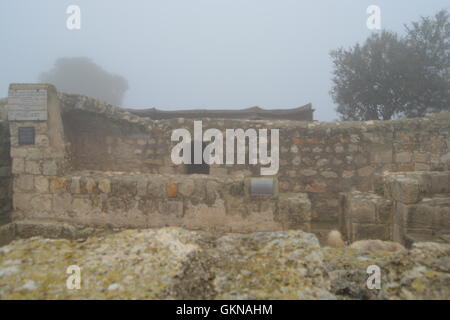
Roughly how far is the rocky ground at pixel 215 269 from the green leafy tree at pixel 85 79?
4729 cm

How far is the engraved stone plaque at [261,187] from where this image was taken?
328 cm

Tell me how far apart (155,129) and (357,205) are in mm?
4910

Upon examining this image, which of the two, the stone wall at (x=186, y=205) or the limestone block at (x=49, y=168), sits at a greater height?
the limestone block at (x=49, y=168)

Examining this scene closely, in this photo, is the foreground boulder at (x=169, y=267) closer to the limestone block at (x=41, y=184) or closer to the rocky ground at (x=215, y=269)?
the rocky ground at (x=215, y=269)

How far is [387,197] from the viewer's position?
3838 mm

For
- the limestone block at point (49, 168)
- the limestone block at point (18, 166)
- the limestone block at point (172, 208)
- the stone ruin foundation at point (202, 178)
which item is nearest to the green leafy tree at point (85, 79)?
the stone ruin foundation at point (202, 178)

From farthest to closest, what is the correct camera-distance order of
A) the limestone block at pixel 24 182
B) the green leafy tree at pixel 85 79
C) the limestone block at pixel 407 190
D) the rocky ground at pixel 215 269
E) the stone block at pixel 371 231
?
the green leafy tree at pixel 85 79
the limestone block at pixel 24 182
the stone block at pixel 371 231
the limestone block at pixel 407 190
the rocky ground at pixel 215 269

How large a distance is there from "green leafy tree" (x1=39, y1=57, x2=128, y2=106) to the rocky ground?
47.3 metres

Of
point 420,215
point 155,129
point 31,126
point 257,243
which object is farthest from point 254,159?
point 257,243

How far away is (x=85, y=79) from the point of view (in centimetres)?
4678

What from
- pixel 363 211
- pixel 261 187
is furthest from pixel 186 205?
pixel 363 211

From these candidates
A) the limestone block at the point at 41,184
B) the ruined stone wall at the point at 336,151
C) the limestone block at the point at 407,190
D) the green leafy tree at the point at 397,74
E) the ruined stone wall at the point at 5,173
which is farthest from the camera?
the green leafy tree at the point at 397,74

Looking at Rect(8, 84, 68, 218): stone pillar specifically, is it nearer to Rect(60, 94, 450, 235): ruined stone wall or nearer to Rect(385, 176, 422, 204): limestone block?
Rect(60, 94, 450, 235): ruined stone wall
